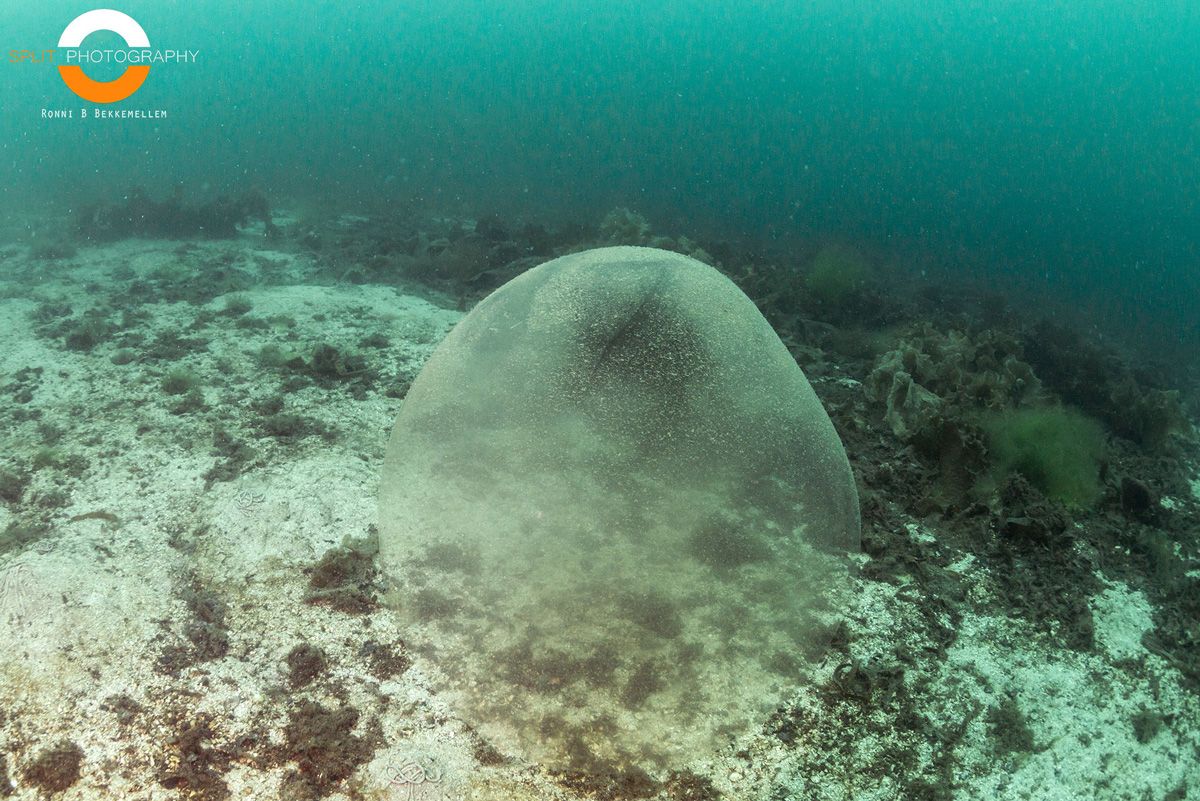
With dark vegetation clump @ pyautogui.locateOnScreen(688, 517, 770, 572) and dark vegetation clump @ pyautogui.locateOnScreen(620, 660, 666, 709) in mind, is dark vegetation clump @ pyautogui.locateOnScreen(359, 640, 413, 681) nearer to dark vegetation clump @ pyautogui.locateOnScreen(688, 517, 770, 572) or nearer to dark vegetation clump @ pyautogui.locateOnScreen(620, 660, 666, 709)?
dark vegetation clump @ pyautogui.locateOnScreen(620, 660, 666, 709)

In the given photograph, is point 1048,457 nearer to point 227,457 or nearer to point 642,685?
point 642,685

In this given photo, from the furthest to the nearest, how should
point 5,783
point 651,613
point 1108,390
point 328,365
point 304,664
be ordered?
1. point 1108,390
2. point 328,365
3. point 304,664
4. point 651,613
5. point 5,783

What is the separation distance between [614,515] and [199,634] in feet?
6.36

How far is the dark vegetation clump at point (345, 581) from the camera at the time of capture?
3250mm

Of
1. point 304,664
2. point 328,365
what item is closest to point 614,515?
point 304,664

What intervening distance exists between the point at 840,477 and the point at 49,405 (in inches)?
212

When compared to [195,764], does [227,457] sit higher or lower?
higher

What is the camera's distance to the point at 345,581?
3.38 meters

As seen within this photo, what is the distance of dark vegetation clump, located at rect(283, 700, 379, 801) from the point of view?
7.98ft

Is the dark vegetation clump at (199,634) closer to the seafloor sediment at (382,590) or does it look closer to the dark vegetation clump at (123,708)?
the seafloor sediment at (382,590)

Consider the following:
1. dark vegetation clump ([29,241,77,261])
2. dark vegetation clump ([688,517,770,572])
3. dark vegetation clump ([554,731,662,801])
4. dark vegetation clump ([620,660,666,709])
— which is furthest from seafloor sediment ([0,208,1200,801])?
dark vegetation clump ([29,241,77,261])

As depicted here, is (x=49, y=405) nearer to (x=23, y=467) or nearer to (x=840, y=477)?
(x=23, y=467)

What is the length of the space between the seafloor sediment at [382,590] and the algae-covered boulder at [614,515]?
12 centimetres

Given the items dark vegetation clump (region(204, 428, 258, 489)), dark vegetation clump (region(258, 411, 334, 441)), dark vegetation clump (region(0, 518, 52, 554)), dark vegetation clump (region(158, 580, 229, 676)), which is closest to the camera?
dark vegetation clump (region(158, 580, 229, 676))
